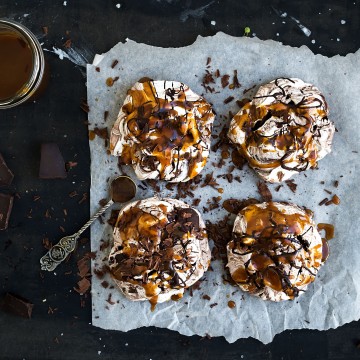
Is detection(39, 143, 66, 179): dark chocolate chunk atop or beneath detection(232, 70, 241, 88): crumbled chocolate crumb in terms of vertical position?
beneath

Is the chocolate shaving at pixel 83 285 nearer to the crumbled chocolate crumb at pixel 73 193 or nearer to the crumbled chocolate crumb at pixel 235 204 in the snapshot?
the crumbled chocolate crumb at pixel 73 193

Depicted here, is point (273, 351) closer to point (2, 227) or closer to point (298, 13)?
point (2, 227)

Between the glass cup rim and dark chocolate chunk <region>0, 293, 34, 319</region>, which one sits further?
dark chocolate chunk <region>0, 293, 34, 319</region>

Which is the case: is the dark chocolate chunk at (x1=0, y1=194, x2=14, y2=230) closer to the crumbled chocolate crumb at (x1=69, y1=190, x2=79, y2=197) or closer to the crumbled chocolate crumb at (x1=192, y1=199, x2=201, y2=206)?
the crumbled chocolate crumb at (x1=69, y1=190, x2=79, y2=197)

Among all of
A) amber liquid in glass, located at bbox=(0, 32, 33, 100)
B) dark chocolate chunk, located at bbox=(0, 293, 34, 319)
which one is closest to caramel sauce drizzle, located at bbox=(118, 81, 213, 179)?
amber liquid in glass, located at bbox=(0, 32, 33, 100)

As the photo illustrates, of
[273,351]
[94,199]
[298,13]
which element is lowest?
[273,351]

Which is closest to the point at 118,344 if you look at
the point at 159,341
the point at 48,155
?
the point at 159,341
